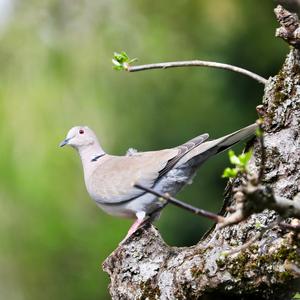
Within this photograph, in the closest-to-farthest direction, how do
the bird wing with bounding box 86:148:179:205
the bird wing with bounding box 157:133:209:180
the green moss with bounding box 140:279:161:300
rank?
the green moss with bounding box 140:279:161:300, the bird wing with bounding box 157:133:209:180, the bird wing with bounding box 86:148:179:205

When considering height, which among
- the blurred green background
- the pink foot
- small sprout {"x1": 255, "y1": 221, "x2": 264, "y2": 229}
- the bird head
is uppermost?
the blurred green background

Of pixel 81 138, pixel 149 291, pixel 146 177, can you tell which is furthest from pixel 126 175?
pixel 149 291

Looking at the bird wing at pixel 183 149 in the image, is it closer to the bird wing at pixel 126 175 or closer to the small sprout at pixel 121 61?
the bird wing at pixel 126 175

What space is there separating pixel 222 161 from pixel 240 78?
2.76 ft

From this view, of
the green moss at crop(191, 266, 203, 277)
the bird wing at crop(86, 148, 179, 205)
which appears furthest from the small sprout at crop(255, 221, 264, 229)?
the bird wing at crop(86, 148, 179, 205)

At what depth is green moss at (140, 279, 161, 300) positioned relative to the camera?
408 cm

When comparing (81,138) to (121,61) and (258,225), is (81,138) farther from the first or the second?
(258,225)

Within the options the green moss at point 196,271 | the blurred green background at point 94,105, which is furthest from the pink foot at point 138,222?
the blurred green background at point 94,105

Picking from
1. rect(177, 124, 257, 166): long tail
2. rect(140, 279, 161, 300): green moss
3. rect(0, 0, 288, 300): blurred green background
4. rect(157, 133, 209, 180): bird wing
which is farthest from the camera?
rect(0, 0, 288, 300): blurred green background

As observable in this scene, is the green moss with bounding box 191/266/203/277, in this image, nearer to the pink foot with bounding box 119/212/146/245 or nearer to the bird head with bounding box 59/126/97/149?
the pink foot with bounding box 119/212/146/245

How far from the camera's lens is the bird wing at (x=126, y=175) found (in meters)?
4.72

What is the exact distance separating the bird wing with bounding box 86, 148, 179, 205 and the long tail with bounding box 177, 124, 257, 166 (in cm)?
8

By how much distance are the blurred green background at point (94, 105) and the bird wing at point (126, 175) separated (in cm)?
318

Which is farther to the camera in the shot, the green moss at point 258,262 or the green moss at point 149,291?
the green moss at point 149,291
